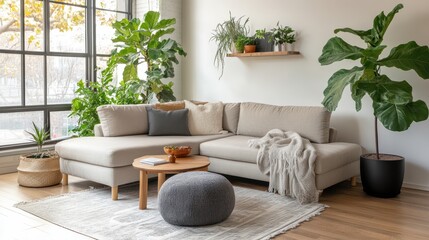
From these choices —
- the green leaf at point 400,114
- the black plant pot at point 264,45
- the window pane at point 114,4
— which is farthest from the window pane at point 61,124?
the green leaf at point 400,114

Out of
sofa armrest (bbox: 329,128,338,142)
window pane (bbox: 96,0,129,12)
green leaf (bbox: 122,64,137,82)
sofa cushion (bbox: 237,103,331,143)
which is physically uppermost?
window pane (bbox: 96,0,129,12)

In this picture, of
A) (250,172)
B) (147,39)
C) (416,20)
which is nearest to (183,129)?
(250,172)

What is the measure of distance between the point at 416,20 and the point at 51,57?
14.2 ft

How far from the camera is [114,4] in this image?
6.18 m

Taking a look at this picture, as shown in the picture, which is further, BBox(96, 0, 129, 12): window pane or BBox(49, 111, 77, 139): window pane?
BBox(96, 0, 129, 12): window pane

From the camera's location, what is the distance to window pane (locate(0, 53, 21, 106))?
16.6ft

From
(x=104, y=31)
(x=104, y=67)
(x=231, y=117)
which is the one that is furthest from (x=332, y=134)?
(x=104, y=31)

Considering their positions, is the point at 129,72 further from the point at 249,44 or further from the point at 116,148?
the point at 116,148

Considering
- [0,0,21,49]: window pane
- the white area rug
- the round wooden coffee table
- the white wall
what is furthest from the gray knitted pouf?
[0,0,21,49]: window pane

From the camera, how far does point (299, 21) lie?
5191mm

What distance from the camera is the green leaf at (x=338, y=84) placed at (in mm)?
4043

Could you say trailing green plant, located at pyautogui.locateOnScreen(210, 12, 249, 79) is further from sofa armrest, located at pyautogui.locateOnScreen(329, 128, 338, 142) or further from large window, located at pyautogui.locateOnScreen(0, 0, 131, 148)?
sofa armrest, located at pyautogui.locateOnScreen(329, 128, 338, 142)

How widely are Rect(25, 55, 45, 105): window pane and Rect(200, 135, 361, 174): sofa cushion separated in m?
2.27

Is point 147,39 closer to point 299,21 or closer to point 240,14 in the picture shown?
point 240,14
